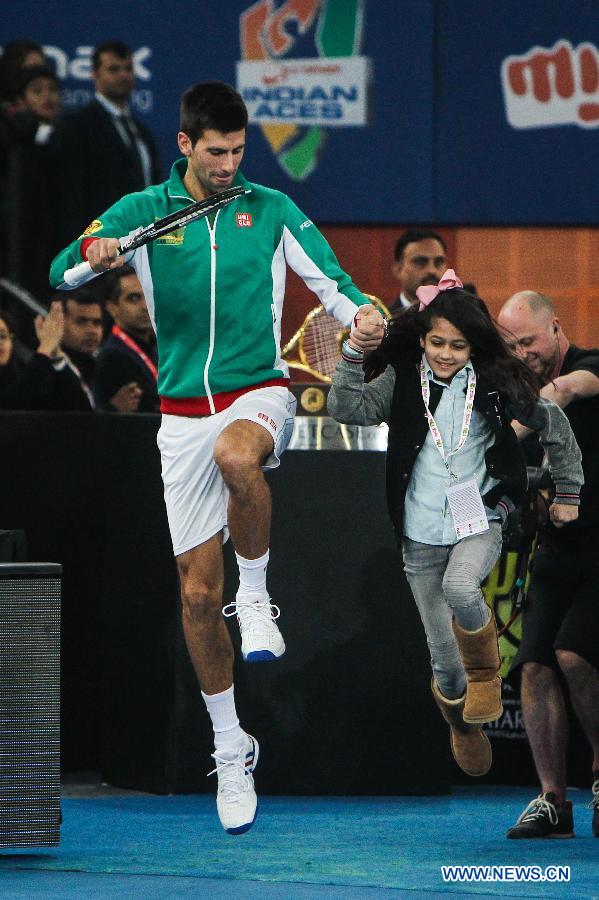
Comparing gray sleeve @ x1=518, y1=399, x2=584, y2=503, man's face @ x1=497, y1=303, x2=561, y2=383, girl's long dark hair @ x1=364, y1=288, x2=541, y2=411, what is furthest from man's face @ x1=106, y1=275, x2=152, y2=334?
gray sleeve @ x1=518, y1=399, x2=584, y2=503

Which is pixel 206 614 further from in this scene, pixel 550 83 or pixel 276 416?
pixel 550 83

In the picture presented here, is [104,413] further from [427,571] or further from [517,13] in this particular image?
[517,13]

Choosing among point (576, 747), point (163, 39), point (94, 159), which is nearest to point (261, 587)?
point (576, 747)

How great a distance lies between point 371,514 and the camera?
27.7 ft

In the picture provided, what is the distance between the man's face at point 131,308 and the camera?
9.30 m

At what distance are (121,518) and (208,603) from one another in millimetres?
2011

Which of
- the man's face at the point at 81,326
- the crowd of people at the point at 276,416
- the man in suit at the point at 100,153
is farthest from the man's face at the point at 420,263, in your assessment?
the crowd of people at the point at 276,416

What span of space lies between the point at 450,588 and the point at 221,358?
46.5 inches

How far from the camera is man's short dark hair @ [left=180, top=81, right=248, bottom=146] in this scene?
6441 millimetres

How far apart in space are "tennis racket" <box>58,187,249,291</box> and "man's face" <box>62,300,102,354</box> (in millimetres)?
3373

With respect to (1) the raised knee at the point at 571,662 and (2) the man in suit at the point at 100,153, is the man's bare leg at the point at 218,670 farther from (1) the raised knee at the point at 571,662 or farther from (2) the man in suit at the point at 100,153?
(2) the man in suit at the point at 100,153

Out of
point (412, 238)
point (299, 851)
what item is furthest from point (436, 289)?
point (412, 238)

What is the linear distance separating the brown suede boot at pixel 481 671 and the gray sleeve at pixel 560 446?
0.58 m

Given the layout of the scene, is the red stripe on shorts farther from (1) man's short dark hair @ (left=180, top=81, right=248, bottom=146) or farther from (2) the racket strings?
(2) the racket strings
